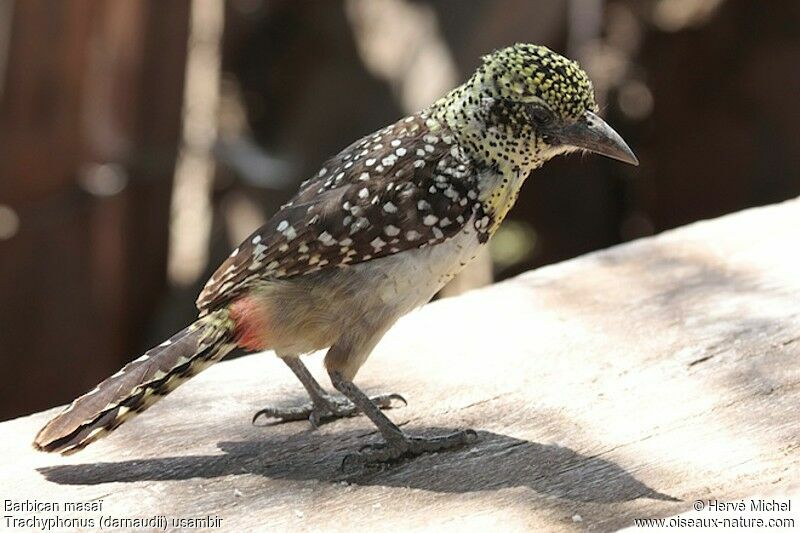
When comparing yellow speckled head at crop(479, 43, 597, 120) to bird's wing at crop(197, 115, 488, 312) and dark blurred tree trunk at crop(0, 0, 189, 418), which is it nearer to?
bird's wing at crop(197, 115, 488, 312)

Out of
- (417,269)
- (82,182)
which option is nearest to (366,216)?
(417,269)

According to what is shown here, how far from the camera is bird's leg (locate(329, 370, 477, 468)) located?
12.6ft

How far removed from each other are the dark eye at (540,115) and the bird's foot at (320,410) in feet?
3.59

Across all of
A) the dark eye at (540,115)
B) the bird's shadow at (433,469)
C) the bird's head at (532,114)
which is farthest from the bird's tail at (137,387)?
the dark eye at (540,115)

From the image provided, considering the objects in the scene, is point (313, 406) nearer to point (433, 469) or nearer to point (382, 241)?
point (433, 469)

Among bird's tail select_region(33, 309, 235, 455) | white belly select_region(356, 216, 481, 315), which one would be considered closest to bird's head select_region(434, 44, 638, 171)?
white belly select_region(356, 216, 481, 315)

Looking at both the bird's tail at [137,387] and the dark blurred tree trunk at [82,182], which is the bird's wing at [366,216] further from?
the dark blurred tree trunk at [82,182]

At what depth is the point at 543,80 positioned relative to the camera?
3947 millimetres

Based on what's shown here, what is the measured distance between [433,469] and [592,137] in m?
1.23

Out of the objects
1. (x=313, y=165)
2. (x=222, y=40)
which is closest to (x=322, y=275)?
(x=313, y=165)

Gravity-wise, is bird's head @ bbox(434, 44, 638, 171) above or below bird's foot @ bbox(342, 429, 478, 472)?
above

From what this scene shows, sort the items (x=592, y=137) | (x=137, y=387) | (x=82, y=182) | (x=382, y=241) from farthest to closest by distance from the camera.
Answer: (x=82, y=182)
(x=592, y=137)
(x=382, y=241)
(x=137, y=387)

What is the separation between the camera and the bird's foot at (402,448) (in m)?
3.83

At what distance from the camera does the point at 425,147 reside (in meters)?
4.06
